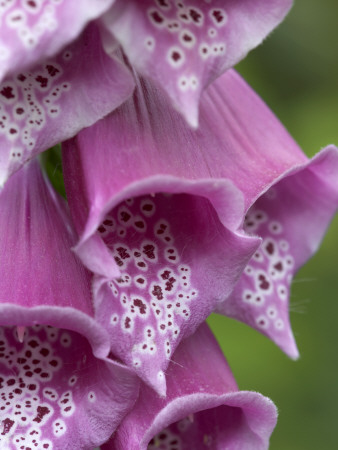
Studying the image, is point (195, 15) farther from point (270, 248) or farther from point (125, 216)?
point (270, 248)

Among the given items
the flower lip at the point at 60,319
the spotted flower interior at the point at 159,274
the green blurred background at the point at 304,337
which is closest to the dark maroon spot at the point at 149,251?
the spotted flower interior at the point at 159,274

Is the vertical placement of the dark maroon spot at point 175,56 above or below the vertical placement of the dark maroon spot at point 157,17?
below

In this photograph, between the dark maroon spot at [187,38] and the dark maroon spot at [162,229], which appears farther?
the dark maroon spot at [162,229]

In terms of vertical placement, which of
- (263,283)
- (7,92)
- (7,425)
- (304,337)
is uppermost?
(7,92)

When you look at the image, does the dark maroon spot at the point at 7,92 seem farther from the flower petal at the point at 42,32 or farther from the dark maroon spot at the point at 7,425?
the dark maroon spot at the point at 7,425

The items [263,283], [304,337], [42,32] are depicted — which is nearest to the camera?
[42,32]

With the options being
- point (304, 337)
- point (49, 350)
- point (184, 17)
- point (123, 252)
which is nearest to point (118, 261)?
point (123, 252)

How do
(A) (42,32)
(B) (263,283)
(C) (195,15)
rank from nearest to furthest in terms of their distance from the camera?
(A) (42,32), (C) (195,15), (B) (263,283)
